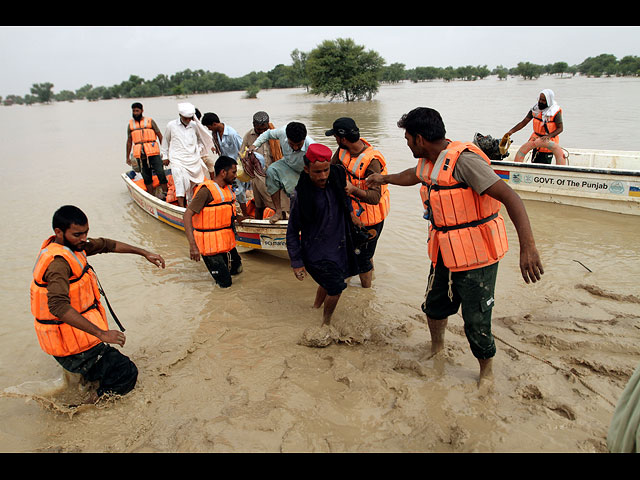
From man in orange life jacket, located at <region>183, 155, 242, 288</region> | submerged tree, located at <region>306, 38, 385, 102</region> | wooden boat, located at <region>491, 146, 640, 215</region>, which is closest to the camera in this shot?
man in orange life jacket, located at <region>183, 155, 242, 288</region>

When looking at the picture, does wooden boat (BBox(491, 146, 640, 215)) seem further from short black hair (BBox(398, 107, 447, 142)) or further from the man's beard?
the man's beard

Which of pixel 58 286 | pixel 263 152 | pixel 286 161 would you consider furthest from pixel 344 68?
pixel 58 286

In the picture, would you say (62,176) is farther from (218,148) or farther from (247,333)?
(247,333)

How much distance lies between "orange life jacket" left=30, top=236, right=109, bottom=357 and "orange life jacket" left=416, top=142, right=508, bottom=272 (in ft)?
8.50

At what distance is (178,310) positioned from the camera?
5109mm

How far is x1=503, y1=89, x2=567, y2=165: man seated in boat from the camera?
7.70 meters

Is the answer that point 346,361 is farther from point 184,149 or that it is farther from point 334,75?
point 334,75

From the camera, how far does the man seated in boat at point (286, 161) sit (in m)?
4.77

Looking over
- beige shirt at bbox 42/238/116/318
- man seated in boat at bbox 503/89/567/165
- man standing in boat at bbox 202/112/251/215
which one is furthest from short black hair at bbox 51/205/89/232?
man seated in boat at bbox 503/89/567/165

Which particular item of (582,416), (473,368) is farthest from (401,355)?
(582,416)

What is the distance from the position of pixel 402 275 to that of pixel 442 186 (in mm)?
2862

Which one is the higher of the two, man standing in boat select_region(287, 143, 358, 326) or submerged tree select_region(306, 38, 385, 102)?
submerged tree select_region(306, 38, 385, 102)

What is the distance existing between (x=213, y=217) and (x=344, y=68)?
35.4 m

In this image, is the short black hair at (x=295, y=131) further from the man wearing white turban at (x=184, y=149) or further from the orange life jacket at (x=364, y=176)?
the man wearing white turban at (x=184, y=149)
